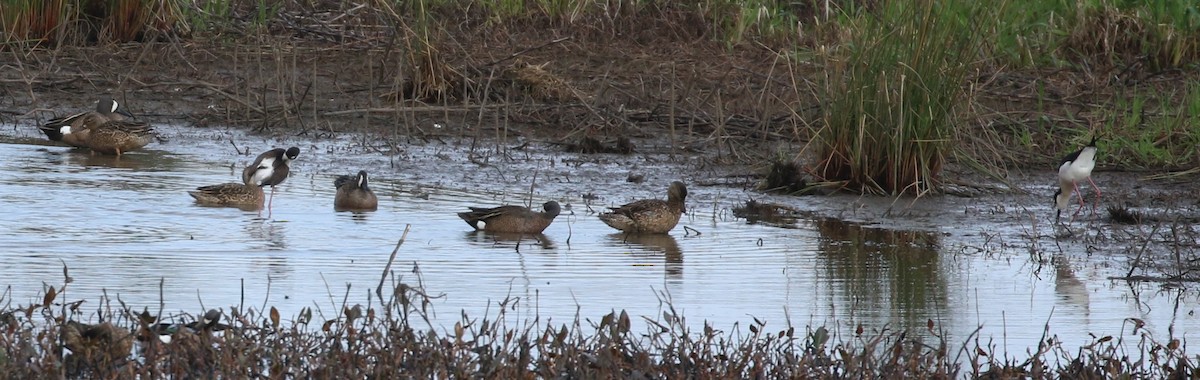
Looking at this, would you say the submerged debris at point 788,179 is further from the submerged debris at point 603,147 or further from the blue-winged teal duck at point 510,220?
the blue-winged teal duck at point 510,220

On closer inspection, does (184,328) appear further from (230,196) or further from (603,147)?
(603,147)

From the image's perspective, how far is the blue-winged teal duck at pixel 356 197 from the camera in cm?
1026

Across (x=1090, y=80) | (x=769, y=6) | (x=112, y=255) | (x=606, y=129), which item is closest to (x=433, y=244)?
A: (x=112, y=255)

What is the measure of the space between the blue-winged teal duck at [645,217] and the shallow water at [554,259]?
0.09 metres

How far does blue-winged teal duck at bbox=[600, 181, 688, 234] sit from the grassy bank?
160 cm

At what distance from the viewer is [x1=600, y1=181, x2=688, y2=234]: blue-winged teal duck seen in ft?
32.1

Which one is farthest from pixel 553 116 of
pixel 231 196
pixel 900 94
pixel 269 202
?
pixel 900 94

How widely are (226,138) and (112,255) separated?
5868mm

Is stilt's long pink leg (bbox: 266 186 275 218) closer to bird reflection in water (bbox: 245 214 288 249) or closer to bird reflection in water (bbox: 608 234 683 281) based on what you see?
bird reflection in water (bbox: 245 214 288 249)

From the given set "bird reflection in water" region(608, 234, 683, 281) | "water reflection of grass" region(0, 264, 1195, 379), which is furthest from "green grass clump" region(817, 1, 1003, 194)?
"water reflection of grass" region(0, 264, 1195, 379)

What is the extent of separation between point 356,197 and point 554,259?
80.0 inches

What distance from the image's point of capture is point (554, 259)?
870 cm

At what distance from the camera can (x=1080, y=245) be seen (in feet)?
30.9

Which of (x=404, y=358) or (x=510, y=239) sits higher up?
(x=510, y=239)
